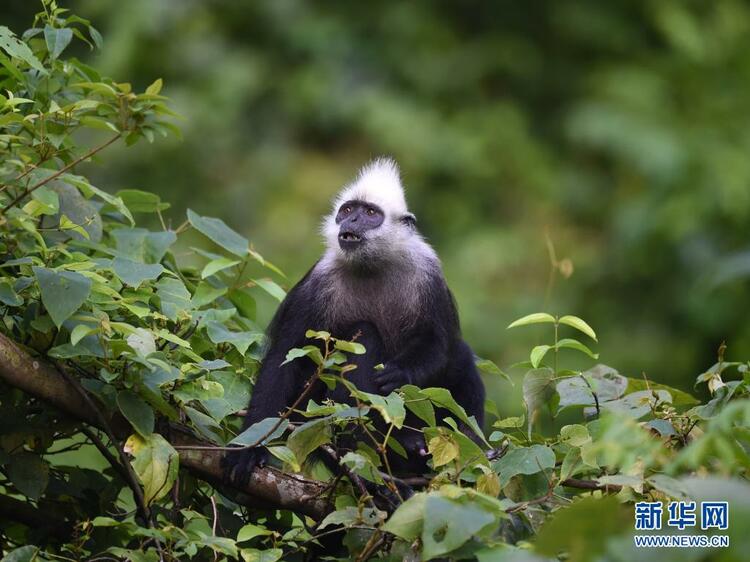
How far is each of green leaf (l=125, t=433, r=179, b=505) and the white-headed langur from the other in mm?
1200

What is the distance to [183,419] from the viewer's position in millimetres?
3766

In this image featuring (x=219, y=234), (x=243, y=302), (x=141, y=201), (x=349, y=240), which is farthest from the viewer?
(x=349, y=240)

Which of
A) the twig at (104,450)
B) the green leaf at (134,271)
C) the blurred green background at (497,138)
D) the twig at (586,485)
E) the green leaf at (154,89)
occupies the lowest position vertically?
the twig at (104,450)

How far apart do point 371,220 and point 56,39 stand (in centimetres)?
236

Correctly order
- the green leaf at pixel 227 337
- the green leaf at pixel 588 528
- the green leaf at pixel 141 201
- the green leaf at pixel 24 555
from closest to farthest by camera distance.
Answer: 1. the green leaf at pixel 588 528
2. the green leaf at pixel 24 555
3. the green leaf at pixel 227 337
4. the green leaf at pixel 141 201

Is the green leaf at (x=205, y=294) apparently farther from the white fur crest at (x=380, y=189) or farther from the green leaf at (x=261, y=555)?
the white fur crest at (x=380, y=189)

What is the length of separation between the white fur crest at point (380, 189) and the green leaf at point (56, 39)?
2.39 metres

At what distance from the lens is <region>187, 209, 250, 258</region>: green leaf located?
4.56 metres

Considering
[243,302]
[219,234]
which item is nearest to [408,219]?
[243,302]

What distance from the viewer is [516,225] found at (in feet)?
41.1

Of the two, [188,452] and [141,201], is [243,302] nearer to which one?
[141,201]

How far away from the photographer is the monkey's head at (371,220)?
579cm

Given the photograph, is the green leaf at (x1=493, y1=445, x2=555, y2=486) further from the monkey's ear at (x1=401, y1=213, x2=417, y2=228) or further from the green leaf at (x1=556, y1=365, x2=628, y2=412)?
the monkey's ear at (x1=401, y1=213, x2=417, y2=228)

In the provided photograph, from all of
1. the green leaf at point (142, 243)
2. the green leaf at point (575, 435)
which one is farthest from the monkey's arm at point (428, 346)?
the green leaf at point (575, 435)
